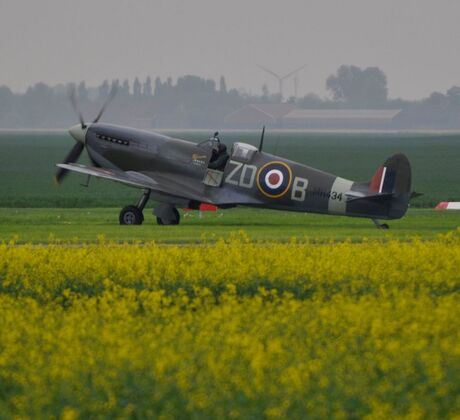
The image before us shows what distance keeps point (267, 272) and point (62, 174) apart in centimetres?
1498

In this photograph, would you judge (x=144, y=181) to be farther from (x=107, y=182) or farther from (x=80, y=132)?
(x=107, y=182)

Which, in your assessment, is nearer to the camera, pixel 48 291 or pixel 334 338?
pixel 334 338

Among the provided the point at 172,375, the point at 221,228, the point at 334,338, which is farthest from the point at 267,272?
the point at 221,228

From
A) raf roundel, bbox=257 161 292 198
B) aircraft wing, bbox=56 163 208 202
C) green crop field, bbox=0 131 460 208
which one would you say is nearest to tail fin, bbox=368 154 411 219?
raf roundel, bbox=257 161 292 198

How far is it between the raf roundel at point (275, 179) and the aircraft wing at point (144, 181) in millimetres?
1521

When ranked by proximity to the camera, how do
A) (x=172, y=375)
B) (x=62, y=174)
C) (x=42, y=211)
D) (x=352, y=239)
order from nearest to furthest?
(x=172, y=375) < (x=352, y=239) < (x=62, y=174) < (x=42, y=211)

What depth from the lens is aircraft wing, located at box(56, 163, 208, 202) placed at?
2859cm

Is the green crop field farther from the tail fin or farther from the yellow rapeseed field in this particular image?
the yellow rapeseed field

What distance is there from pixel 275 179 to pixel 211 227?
5.14 ft

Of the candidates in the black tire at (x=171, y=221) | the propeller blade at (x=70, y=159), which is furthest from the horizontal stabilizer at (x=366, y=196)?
the propeller blade at (x=70, y=159)

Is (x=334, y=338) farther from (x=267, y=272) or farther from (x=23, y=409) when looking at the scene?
(x=267, y=272)

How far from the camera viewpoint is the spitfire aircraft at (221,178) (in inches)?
1040

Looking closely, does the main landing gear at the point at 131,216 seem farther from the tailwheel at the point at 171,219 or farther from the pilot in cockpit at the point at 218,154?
the pilot in cockpit at the point at 218,154

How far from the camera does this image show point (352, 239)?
23.5m
